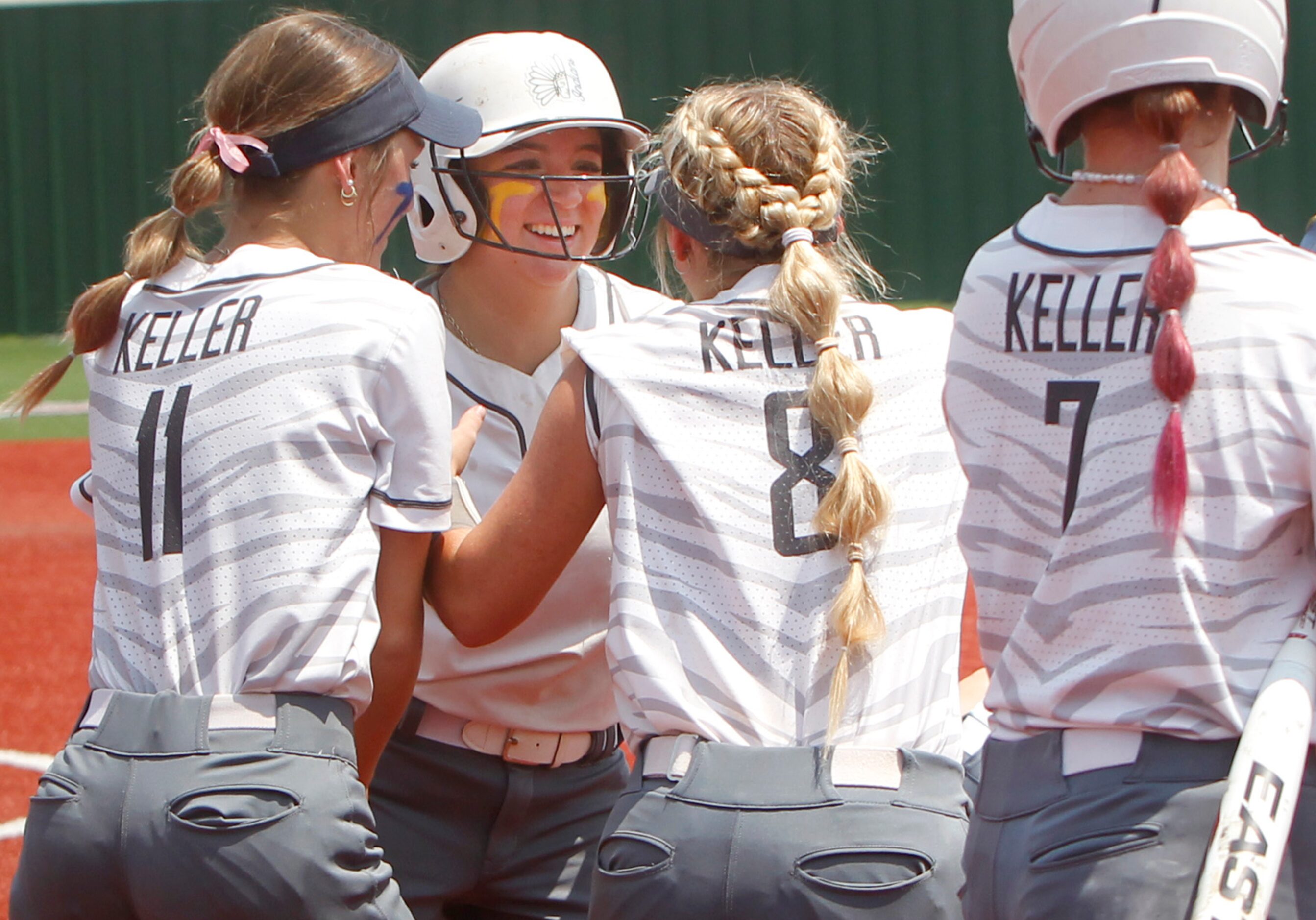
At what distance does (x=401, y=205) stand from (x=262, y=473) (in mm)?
711

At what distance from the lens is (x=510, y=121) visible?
326 centimetres

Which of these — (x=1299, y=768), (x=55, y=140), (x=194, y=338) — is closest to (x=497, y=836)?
(x=194, y=338)

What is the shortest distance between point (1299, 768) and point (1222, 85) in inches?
32.7

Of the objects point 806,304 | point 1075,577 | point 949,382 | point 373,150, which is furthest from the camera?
point 373,150

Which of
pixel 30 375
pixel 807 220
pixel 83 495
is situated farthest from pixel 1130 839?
pixel 30 375

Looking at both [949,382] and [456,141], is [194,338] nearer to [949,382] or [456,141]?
[456,141]

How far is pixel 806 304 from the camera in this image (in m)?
2.29

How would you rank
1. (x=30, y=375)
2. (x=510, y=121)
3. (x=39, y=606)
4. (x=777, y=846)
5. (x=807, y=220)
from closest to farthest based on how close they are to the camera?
(x=777, y=846), (x=807, y=220), (x=510, y=121), (x=39, y=606), (x=30, y=375)

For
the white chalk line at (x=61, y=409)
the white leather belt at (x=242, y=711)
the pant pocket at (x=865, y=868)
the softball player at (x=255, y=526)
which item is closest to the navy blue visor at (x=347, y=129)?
the softball player at (x=255, y=526)

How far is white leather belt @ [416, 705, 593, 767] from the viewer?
294cm

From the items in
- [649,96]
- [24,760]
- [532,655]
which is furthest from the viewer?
[649,96]

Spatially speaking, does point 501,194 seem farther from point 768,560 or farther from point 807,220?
point 768,560

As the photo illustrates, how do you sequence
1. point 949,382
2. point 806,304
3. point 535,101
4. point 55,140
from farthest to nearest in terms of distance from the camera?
point 55,140 < point 535,101 < point 806,304 < point 949,382

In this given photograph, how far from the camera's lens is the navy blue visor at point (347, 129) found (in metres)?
2.45
